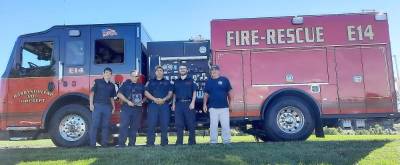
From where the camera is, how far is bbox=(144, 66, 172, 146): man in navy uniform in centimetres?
986

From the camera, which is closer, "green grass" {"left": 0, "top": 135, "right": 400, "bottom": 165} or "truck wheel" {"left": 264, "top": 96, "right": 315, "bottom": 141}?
"green grass" {"left": 0, "top": 135, "right": 400, "bottom": 165}

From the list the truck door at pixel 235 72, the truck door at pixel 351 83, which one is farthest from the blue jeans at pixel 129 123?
the truck door at pixel 351 83

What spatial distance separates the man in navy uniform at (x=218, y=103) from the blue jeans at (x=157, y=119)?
960 millimetres

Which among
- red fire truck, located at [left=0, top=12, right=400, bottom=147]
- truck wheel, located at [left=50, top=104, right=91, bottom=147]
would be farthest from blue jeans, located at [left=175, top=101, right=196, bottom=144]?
truck wheel, located at [left=50, top=104, right=91, bottom=147]

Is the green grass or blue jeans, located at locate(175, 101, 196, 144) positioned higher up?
blue jeans, located at locate(175, 101, 196, 144)

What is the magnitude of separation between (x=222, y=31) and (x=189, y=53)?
1.09 m

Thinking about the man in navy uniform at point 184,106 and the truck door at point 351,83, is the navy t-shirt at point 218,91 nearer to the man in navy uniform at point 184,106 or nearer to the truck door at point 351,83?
the man in navy uniform at point 184,106

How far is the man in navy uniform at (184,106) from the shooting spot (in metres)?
9.91

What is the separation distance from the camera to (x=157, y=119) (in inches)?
393

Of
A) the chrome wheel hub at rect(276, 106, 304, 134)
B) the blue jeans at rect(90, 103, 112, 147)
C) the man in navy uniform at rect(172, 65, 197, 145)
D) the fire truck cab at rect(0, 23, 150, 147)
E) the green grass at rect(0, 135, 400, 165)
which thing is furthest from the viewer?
the fire truck cab at rect(0, 23, 150, 147)

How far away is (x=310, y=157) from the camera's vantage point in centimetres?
764

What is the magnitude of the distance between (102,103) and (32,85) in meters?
1.87

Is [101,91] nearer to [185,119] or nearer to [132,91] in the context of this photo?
[132,91]

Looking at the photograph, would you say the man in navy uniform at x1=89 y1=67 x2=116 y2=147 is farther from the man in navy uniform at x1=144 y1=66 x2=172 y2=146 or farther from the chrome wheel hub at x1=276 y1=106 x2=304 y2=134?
the chrome wheel hub at x1=276 y1=106 x2=304 y2=134
